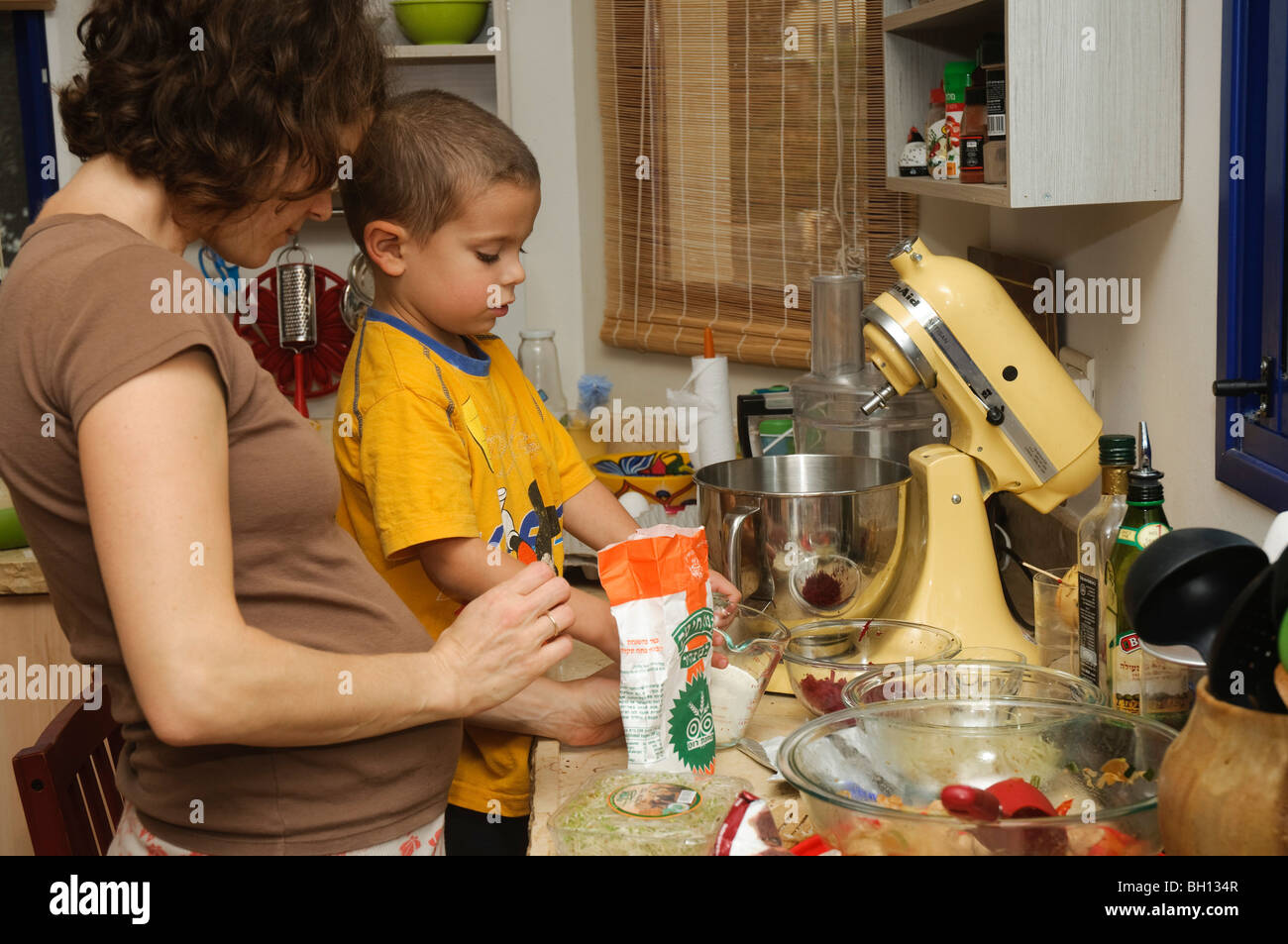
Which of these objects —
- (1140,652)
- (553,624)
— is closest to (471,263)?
(553,624)

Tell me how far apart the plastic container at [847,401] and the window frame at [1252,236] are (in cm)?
50

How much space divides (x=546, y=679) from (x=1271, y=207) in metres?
0.84

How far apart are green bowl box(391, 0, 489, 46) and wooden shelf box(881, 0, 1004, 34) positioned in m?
1.00

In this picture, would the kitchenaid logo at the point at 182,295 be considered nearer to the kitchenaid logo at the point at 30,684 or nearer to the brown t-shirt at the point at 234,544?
the brown t-shirt at the point at 234,544

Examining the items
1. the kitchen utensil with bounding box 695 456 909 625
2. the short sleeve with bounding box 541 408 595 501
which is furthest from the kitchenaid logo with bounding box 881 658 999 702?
the short sleeve with bounding box 541 408 595 501

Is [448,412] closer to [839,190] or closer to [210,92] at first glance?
[210,92]

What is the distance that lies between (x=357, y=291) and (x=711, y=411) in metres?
0.96

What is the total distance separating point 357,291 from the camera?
2.74 metres

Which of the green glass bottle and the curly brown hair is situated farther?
the green glass bottle

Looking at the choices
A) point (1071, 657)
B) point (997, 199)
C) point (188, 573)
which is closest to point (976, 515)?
point (1071, 657)

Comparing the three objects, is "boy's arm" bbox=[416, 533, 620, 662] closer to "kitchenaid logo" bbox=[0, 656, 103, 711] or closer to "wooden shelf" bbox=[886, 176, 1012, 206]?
"wooden shelf" bbox=[886, 176, 1012, 206]

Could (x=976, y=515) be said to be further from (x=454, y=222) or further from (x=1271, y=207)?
(x=454, y=222)

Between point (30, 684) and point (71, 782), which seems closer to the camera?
point (71, 782)

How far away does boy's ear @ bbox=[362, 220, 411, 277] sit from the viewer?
1311mm
